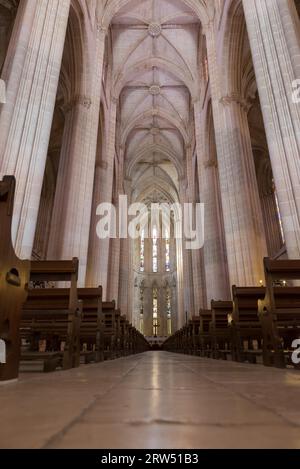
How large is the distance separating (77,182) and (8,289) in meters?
8.66

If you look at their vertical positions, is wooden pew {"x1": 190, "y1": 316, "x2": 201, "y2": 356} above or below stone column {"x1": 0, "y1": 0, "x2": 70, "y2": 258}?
below

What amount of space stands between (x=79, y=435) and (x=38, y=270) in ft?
10.4

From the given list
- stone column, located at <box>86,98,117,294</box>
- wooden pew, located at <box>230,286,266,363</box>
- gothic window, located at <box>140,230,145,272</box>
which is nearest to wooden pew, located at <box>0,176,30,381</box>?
wooden pew, located at <box>230,286,266,363</box>

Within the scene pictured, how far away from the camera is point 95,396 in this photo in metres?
1.39

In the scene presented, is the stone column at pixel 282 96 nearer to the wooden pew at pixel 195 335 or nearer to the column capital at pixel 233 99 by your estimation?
the wooden pew at pixel 195 335

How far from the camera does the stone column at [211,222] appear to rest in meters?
13.6

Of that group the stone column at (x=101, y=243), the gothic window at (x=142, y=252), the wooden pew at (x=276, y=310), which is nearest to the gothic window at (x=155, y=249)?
the gothic window at (x=142, y=252)

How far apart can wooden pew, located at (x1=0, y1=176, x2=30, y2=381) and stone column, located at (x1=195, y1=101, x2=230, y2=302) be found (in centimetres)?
1175

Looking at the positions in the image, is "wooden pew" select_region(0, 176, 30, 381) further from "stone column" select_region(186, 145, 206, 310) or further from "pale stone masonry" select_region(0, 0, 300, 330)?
"stone column" select_region(186, 145, 206, 310)

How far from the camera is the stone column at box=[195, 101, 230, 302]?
44.5 feet

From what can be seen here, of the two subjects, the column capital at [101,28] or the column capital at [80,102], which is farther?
the column capital at [101,28]

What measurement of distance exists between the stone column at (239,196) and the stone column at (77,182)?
4.56 m

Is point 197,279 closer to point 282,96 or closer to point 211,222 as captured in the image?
point 211,222

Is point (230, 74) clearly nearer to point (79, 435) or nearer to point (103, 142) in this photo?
point (103, 142)
